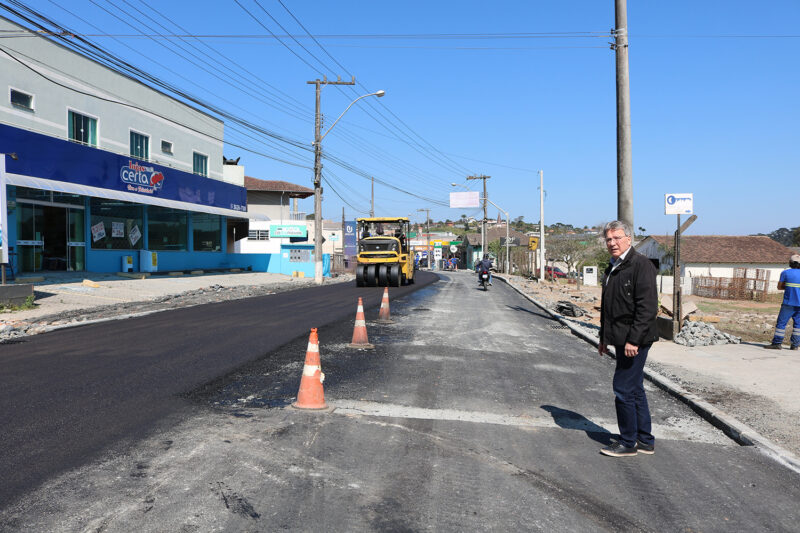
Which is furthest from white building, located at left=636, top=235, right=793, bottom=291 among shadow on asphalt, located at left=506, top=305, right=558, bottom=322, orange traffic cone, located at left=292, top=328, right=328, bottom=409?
orange traffic cone, located at left=292, top=328, right=328, bottom=409

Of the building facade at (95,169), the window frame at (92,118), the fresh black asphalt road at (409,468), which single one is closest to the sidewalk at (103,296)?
the building facade at (95,169)

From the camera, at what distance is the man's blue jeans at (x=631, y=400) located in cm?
481

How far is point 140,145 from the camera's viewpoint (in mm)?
27734

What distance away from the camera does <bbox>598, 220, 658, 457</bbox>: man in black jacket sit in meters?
4.68

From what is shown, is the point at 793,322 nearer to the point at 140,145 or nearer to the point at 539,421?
the point at 539,421

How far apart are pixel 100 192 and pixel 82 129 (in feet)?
13.8

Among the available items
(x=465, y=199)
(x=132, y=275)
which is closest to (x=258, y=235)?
(x=465, y=199)

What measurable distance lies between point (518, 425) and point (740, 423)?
2.26 m

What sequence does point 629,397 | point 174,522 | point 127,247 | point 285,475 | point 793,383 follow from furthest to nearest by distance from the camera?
point 127,247
point 793,383
point 629,397
point 285,475
point 174,522

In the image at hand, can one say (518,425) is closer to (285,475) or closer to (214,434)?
(285,475)

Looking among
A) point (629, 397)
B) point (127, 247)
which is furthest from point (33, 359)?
point (127, 247)

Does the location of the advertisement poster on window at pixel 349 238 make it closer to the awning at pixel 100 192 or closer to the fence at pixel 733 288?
the awning at pixel 100 192

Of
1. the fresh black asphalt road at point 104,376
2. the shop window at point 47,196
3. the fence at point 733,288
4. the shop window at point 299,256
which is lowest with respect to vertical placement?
the fence at point 733,288

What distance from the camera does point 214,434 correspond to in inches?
195
